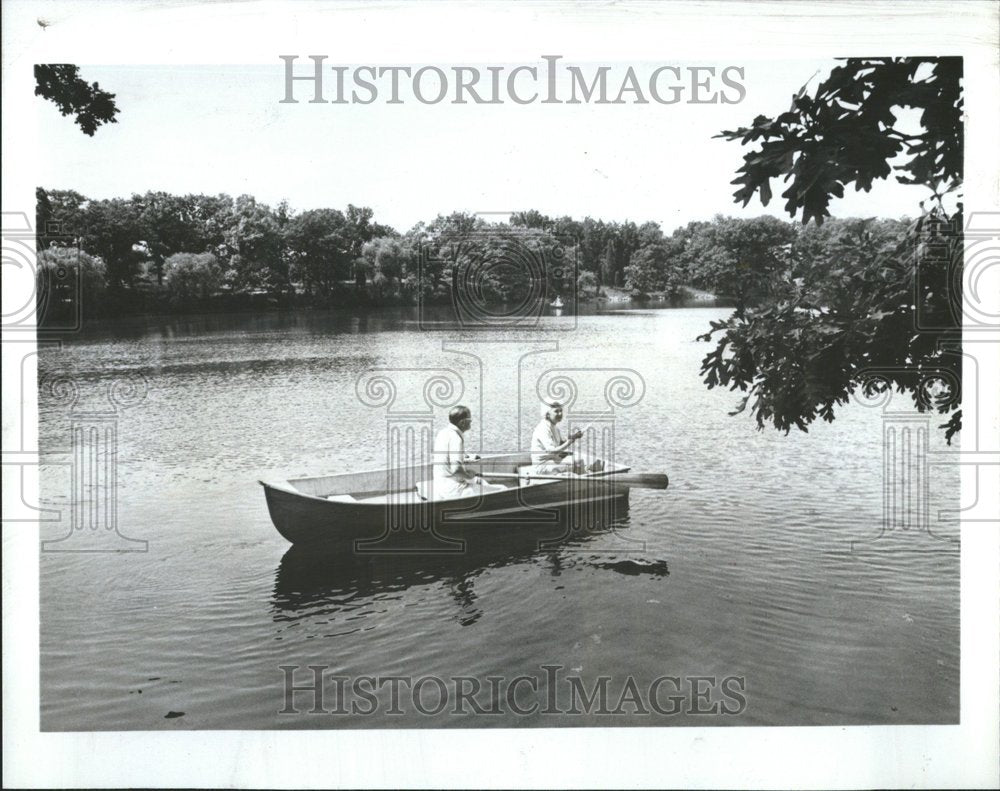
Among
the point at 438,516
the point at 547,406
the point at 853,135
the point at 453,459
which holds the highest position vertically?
the point at 853,135

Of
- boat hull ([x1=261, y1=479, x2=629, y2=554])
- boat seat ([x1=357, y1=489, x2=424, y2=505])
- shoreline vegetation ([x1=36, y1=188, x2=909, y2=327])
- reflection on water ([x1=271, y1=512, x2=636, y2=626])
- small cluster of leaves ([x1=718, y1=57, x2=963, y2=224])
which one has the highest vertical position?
small cluster of leaves ([x1=718, y1=57, x2=963, y2=224])

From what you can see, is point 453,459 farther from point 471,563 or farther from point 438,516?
point 471,563

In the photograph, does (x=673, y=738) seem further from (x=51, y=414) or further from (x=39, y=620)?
(x=51, y=414)

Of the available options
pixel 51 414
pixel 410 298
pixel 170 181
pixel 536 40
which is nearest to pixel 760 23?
pixel 536 40

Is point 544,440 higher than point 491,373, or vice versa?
point 491,373

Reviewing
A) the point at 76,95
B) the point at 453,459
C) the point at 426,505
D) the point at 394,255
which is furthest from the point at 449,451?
the point at 76,95

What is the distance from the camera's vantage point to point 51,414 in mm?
3150

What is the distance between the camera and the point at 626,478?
459 cm

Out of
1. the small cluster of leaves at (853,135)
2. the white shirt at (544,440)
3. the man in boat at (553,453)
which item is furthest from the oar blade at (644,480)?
the small cluster of leaves at (853,135)

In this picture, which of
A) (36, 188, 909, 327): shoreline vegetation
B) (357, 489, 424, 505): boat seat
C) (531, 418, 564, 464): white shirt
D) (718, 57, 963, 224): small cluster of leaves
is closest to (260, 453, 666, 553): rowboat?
(357, 489, 424, 505): boat seat

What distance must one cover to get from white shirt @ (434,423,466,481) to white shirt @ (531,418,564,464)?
0.48m

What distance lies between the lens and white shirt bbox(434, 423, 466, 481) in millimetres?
4121

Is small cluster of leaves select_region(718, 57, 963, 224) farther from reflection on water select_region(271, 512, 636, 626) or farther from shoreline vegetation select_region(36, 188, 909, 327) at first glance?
reflection on water select_region(271, 512, 636, 626)

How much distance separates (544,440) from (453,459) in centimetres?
61
